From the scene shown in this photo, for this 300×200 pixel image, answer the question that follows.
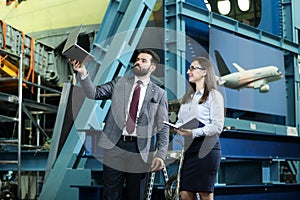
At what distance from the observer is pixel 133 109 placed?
3.70 m

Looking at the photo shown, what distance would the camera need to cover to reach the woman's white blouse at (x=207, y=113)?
11.4ft

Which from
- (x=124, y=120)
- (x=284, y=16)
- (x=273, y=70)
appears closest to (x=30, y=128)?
(x=273, y=70)

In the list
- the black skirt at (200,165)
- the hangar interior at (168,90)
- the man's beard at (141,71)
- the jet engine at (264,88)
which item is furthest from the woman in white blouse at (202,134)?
the jet engine at (264,88)

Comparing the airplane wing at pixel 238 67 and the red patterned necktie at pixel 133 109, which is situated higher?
the airplane wing at pixel 238 67

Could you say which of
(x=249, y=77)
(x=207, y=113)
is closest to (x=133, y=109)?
(x=207, y=113)

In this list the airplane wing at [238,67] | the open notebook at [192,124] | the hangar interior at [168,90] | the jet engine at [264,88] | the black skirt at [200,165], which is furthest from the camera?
the jet engine at [264,88]

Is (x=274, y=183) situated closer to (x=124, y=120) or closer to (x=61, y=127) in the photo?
(x=61, y=127)

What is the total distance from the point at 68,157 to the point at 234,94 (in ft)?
12.6

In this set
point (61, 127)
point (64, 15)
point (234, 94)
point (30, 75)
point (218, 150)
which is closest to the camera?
point (218, 150)

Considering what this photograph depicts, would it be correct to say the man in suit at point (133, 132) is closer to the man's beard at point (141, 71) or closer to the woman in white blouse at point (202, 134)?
the man's beard at point (141, 71)

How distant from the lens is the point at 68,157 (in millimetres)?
6168

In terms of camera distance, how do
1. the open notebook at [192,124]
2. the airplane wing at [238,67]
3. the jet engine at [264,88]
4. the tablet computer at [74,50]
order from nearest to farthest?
the tablet computer at [74,50], the open notebook at [192,124], the airplane wing at [238,67], the jet engine at [264,88]

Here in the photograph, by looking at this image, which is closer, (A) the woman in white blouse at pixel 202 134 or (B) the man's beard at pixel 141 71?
(A) the woman in white blouse at pixel 202 134

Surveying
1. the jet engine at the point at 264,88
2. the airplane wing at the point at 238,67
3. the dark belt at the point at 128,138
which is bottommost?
the dark belt at the point at 128,138
